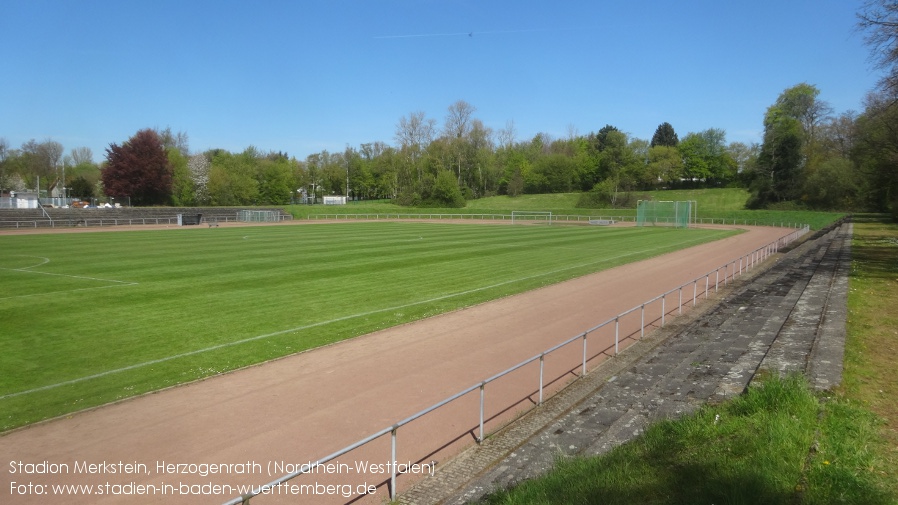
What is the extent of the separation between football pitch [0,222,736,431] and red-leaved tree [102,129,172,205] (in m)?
57.3

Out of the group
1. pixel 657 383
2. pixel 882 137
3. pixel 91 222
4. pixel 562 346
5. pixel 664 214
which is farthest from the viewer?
pixel 664 214

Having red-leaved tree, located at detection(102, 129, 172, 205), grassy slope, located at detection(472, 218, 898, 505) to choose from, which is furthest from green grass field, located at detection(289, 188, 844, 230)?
grassy slope, located at detection(472, 218, 898, 505)

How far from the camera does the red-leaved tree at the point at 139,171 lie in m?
91.7

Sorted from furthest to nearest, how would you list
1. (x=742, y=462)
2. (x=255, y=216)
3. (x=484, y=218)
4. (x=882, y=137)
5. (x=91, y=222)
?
(x=484, y=218)
(x=255, y=216)
(x=91, y=222)
(x=882, y=137)
(x=742, y=462)

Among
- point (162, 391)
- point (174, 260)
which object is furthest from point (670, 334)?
point (174, 260)

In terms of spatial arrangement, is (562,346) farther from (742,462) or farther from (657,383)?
(742,462)

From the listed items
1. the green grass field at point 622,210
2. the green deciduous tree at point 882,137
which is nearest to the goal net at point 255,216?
the green grass field at point 622,210

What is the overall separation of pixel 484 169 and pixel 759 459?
12146 centimetres

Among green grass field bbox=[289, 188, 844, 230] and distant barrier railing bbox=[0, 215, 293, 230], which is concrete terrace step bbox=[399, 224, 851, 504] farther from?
green grass field bbox=[289, 188, 844, 230]

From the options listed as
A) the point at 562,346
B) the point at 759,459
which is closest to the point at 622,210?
the point at 562,346

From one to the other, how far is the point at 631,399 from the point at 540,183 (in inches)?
4828

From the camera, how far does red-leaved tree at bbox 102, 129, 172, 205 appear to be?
91.7 m

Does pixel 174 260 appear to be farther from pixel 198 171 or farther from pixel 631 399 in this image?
pixel 198 171

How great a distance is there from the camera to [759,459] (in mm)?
6043
